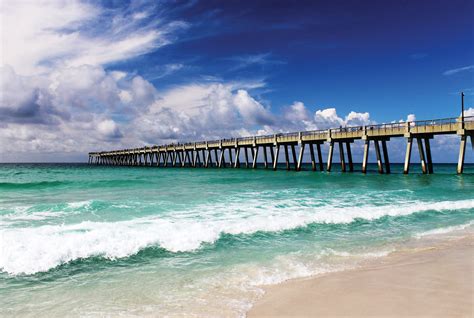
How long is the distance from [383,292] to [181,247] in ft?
13.9

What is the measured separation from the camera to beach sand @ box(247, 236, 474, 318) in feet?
13.9

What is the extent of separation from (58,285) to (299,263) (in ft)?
13.0

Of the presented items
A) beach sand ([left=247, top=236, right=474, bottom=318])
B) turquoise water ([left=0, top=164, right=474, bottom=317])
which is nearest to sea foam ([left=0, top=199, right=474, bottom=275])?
turquoise water ([left=0, top=164, right=474, bottom=317])

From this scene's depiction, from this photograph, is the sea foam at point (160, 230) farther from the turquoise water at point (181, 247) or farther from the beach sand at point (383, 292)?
the beach sand at point (383, 292)

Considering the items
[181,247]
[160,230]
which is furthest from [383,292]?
[160,230]

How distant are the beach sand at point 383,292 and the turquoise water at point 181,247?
0.39 meters

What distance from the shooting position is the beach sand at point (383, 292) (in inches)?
166

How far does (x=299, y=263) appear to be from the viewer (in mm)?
6543

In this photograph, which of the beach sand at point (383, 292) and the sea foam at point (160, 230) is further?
the sea foam at point (160, 230)

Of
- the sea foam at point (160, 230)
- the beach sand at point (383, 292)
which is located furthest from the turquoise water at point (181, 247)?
the beach sand at point (383, 292)

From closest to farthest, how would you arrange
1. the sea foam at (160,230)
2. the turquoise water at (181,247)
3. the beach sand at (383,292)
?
the beach sand at (383,292) → the turquoise water at (181,247) → the sea foam at (160,230)

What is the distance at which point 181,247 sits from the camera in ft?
25.4

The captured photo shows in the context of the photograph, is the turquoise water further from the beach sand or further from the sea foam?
the beach sand

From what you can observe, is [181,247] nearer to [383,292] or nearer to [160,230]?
[160,230]
